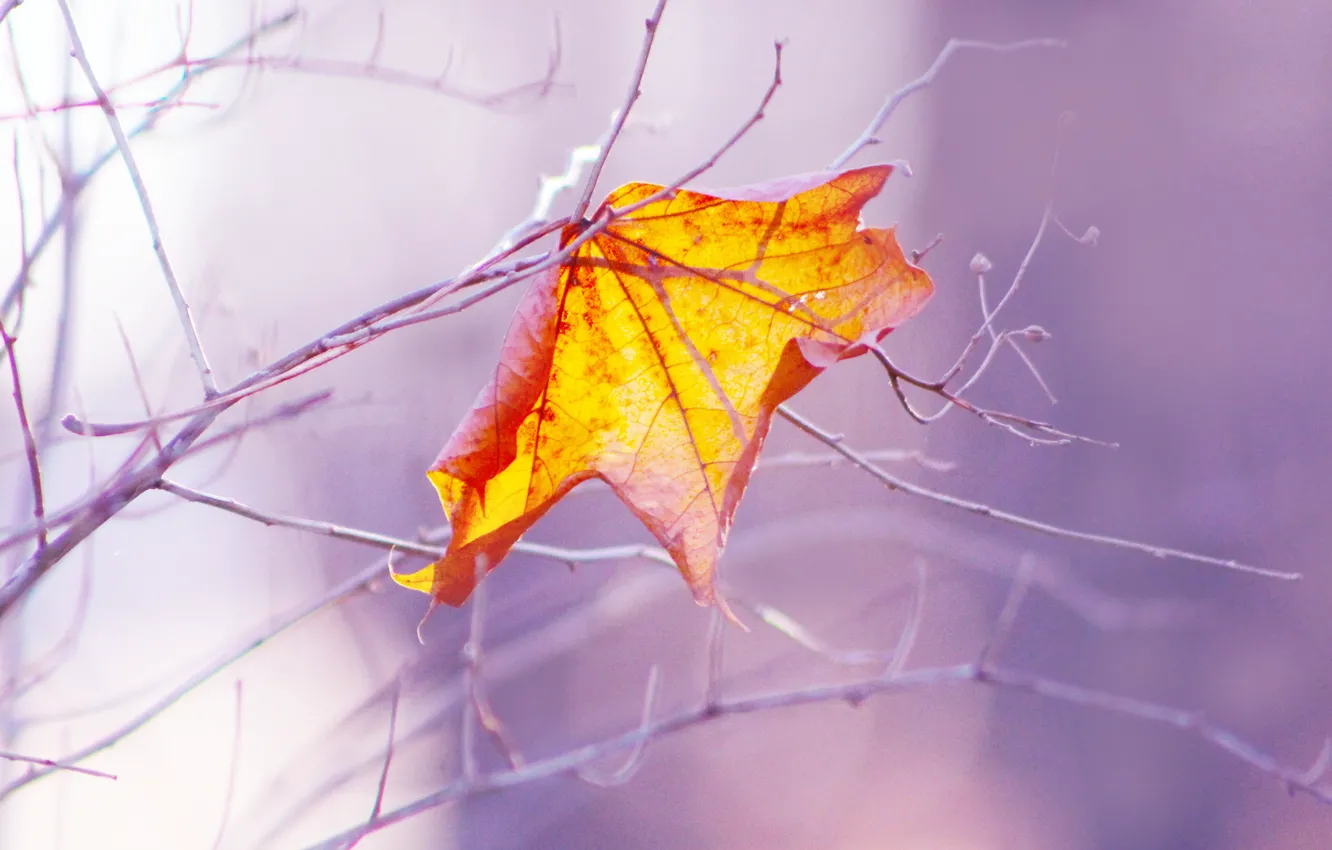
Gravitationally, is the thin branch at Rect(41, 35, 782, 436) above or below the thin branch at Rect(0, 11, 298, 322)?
below

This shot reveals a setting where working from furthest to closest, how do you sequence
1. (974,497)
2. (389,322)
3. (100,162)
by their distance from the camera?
(974,497) → (100,162) → (389,322)

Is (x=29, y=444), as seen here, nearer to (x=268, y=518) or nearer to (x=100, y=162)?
(x=268, y=518)

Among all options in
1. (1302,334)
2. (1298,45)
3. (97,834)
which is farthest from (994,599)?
(97,834)

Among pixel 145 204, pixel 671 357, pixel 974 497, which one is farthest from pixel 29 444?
pixel 974 497

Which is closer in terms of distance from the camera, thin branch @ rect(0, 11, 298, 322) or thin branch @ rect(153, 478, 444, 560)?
thin branch @ rect(153, 478, 444, 560)

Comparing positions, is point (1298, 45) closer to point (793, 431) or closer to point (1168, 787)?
point (793, 431)

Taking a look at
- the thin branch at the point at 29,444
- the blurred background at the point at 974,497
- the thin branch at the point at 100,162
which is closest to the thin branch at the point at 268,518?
the thin branch at the point at 29,444

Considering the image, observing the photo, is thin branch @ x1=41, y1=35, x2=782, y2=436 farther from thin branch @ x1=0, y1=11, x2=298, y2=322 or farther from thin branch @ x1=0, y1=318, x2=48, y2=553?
thin branch @ x1=0, y1=11, x2=298, y2=322

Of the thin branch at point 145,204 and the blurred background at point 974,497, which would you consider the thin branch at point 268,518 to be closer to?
the thin branch at point 145,204

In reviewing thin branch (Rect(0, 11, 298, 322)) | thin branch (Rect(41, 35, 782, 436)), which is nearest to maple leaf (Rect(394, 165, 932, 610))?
thin branch (Rect(41, 35, 782, 436))
